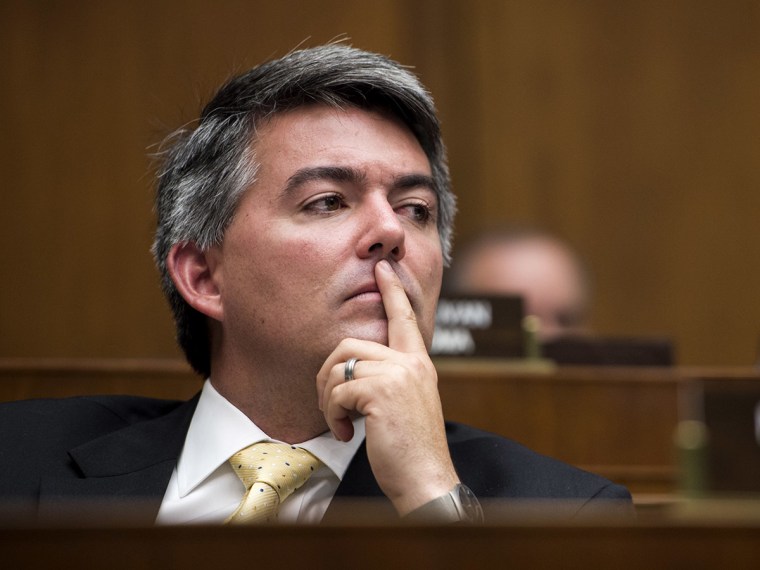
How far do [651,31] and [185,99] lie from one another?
195cm

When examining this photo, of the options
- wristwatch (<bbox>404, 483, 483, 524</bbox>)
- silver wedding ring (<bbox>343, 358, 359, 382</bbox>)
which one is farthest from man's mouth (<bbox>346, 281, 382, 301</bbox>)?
wristwatch (<bbox>404, 483, 483, 524</bbox>)

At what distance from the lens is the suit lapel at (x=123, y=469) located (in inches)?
59.0

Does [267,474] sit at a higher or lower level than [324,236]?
lower

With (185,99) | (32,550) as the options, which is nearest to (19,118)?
(185,99)

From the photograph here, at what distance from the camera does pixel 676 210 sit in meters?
4.29

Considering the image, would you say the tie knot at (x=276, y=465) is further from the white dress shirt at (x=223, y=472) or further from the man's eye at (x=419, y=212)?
the man's eye at (x=419, y=212)

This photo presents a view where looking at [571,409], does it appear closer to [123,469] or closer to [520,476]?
[520,476]

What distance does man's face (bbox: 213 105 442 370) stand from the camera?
1.55 metres

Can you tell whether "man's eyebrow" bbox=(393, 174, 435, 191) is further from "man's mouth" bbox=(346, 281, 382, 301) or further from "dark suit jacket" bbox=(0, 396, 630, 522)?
"dark suit jacket" bbox=(0, 396, 630, 522)

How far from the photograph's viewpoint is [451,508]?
130cm

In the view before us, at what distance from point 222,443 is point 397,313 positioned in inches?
13.7

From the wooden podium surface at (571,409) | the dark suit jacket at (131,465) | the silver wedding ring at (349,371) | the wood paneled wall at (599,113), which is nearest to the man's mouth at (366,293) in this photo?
the silver wedding ring at (349,371)

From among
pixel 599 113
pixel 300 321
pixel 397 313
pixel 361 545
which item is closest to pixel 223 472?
pixel 300 321

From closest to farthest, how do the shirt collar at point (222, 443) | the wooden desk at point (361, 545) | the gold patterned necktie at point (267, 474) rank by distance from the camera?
the wooden desk at point (361, 545) → the gold patterned necktie at point (267, 474) → the shirt collar at point (222, 443)
